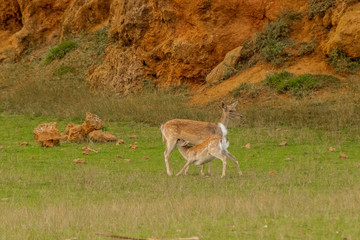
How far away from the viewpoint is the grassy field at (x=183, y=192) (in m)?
8.38

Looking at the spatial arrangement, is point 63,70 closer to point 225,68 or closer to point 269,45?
point 225,68

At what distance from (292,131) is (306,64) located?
5.08 meters

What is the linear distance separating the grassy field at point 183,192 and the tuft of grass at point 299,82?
10.6ft

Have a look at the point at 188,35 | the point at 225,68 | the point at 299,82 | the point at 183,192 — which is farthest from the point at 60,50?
the point at 183,192

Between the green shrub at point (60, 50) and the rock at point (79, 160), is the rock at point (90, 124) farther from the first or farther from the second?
the green shrub at point (60, 50)

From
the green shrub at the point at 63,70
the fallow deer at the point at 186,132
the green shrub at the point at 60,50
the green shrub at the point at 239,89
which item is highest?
the fallow deer at the point at 186,132

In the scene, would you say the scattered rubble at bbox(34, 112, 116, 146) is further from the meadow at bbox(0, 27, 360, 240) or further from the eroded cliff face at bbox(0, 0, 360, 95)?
the eroded cliff face at bbox(0, 0, 360, 95)

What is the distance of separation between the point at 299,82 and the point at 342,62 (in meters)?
1.53

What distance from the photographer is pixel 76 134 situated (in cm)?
1948

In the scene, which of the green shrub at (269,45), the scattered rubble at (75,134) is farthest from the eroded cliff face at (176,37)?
the scattered rubble at (75,134)

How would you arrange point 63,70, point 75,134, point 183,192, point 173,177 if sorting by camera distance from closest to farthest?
point 183,192
point 173,177
point 75,134
point 63,70

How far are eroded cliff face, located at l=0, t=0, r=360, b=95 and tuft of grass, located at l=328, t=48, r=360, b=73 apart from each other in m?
0.22

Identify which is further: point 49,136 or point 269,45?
point 269,45

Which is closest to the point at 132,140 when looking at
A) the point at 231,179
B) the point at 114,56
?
the point at 231,179
